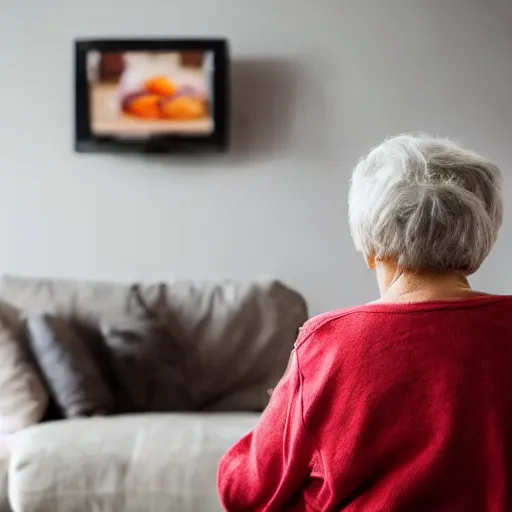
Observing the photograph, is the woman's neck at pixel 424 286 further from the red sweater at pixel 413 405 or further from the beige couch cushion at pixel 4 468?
the beige couch cushion at pixel 4 468

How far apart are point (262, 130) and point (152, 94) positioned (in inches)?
18.1

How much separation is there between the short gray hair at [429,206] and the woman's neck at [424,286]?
0.01m

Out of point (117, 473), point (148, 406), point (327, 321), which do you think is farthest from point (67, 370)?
point (327, 321)

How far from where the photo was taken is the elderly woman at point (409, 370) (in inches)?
41.4

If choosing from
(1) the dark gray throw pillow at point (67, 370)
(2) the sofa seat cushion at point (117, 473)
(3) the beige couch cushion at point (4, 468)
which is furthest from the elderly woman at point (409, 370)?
(1) the dark gray throw pillow at point (67, 370)

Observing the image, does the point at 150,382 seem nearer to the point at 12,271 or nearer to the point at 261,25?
the point at 12,271

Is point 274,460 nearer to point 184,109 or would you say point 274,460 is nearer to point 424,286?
point 424,286

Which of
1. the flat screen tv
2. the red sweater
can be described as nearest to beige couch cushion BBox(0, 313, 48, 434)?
the flat screen tv

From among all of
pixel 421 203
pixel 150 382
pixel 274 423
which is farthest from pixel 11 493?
pixel 421 203

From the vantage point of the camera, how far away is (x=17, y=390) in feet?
7.47

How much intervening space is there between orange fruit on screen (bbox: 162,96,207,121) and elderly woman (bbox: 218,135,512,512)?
6.06ft

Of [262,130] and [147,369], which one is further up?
[262,130]

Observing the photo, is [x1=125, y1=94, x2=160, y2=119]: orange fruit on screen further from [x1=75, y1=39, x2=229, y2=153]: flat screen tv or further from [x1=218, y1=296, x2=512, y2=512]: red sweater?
[x1=218, y1=296, x2=512, y2=512]: red sweater

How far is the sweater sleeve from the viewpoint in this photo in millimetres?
1154
